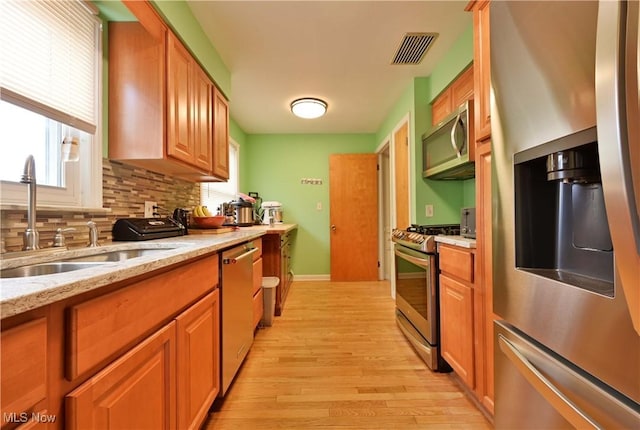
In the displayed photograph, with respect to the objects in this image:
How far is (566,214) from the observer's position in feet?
2.59

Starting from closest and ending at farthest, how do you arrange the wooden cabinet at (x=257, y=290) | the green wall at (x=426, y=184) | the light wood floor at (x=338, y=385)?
the light wood floor at (x=338, y=385) < the wooden cabinet at (x=257, y=290) < the green wall at (x=426, y=184)

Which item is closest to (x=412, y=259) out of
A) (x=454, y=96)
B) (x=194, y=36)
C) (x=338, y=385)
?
(x=338, y=385)

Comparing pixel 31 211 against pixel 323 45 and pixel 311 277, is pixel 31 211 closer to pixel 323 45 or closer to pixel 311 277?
pixel 323 45

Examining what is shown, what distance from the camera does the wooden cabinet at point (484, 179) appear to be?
1.26 meters

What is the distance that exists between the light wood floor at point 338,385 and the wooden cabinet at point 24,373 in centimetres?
108

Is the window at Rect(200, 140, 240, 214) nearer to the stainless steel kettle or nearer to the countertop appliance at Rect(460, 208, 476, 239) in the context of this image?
the stainless steel kettle

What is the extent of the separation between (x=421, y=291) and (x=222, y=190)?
2.79 m

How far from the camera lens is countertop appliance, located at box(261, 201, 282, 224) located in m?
4.21

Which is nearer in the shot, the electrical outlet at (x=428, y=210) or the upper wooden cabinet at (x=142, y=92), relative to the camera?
the upper wooden cabinet at (x=142, y=92)

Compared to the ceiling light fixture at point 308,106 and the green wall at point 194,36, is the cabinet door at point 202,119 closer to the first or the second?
the green wall at point 194,36

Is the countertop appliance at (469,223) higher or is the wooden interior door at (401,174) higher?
the wooden interior door at (401,174)

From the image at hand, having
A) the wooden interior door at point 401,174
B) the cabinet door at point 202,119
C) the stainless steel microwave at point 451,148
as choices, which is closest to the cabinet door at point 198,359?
the cabinet door at point 202,119

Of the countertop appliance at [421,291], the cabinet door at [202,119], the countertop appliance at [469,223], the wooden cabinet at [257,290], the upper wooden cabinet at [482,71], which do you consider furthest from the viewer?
the wooden cabinet at [257,290]

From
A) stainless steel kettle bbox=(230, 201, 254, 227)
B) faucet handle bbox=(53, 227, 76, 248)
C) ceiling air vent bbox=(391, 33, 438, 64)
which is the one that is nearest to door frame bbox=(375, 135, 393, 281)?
ceiling air vent bbox=(391, 33, 438, 64)
